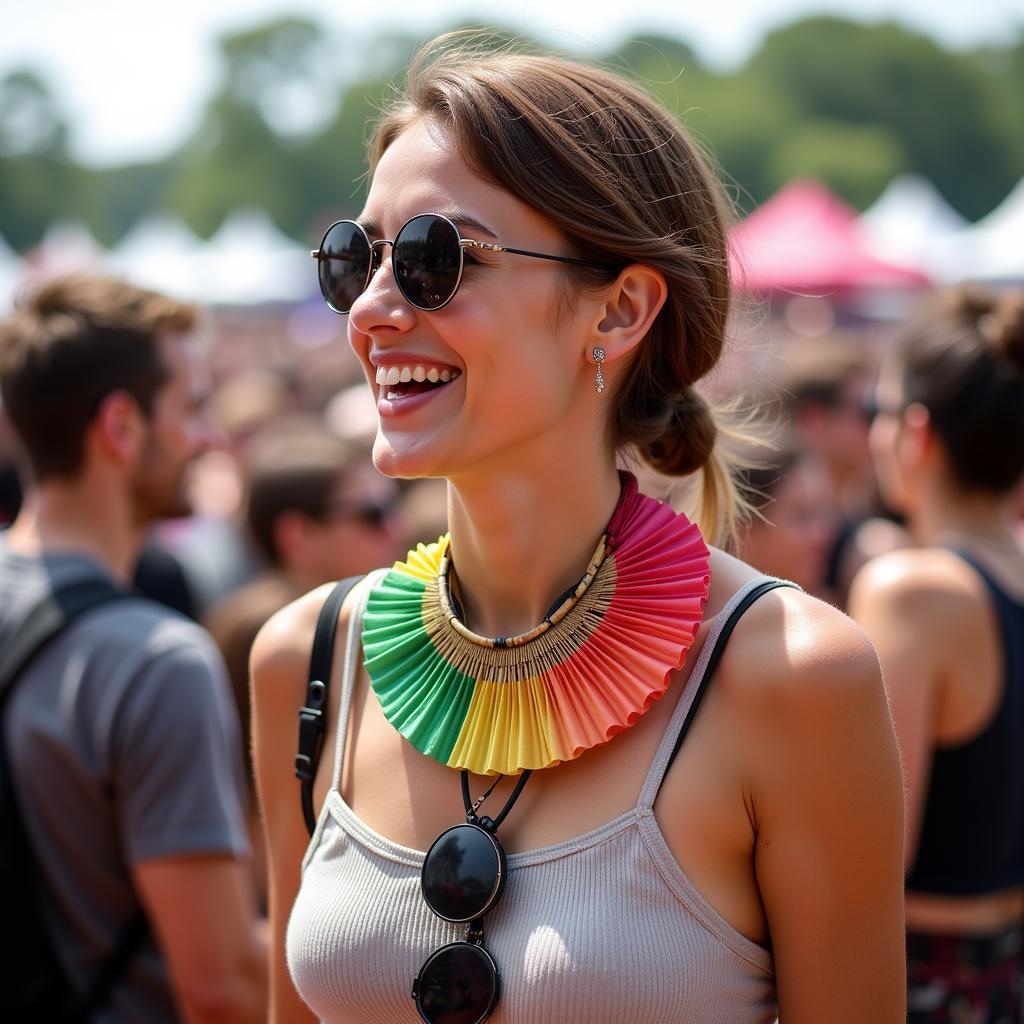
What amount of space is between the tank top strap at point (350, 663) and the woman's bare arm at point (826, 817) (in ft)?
2.25

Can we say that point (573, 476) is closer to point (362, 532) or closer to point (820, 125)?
point (362, 532)

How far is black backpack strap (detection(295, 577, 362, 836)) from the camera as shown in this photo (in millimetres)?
2184

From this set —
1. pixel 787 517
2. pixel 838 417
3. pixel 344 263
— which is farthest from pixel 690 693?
pixel 838 417

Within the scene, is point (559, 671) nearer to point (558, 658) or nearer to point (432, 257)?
point (558, 658)

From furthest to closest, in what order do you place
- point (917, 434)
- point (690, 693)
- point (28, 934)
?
point (917, 434) → point (28, 934) → point (690, 693)

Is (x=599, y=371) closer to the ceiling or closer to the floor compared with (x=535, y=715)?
closer to the ceiling

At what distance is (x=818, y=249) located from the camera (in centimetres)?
1511

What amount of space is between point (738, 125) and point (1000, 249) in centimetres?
7785

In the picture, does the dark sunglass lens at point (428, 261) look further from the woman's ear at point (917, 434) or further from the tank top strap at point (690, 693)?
the woman's ear at point (917, 434)

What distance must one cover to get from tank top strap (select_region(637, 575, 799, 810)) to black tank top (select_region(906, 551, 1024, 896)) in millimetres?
1398

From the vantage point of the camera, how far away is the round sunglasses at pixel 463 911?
1.83 metres

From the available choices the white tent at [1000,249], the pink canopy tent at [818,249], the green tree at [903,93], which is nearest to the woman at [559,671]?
the pink canopy tent at [818,249]

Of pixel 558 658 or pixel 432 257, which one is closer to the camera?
pixel 432 257

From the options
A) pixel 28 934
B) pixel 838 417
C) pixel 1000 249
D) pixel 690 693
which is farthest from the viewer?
pixel 1000 249
